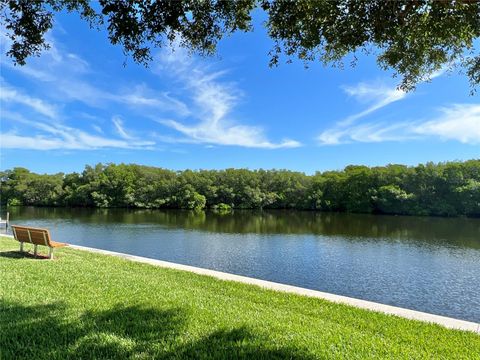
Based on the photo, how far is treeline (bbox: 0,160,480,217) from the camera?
68.7m

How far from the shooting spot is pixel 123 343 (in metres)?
3.70

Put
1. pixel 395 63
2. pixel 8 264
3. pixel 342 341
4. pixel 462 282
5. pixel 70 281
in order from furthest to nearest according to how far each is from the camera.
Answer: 1. pixel 462 282
2. pixel 8 264
3. pixel 70 281
4. pixel 395 63
5. pixel 342 341

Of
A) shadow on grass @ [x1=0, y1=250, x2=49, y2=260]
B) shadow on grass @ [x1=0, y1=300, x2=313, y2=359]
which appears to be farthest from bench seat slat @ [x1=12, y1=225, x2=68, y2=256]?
shadow on grass @ [x1=0, y1=300, x2=313, y2=359]

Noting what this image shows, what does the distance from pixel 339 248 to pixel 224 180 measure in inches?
2399

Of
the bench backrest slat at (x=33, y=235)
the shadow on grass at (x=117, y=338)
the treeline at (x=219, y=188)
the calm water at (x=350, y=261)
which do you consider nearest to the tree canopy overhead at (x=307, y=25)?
the shadow on grass at (x=117, y=338)

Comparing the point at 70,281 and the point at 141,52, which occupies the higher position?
the point at 141,52

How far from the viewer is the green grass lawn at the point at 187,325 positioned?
12.0 feet

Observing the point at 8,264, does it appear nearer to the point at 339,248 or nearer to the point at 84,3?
the point at 84,3

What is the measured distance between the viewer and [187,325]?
4.42 metres

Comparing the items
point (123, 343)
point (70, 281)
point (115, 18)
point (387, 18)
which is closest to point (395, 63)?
point (387, 18)

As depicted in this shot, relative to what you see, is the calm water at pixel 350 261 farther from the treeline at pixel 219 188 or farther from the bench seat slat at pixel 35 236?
the treeline at pixel 219 188

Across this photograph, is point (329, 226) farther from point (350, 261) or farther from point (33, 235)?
point (33, 235)

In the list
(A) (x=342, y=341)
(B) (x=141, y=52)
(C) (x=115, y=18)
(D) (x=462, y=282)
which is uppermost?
(C) (x=115, y=18)

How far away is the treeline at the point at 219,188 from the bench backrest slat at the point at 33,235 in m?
64.6
